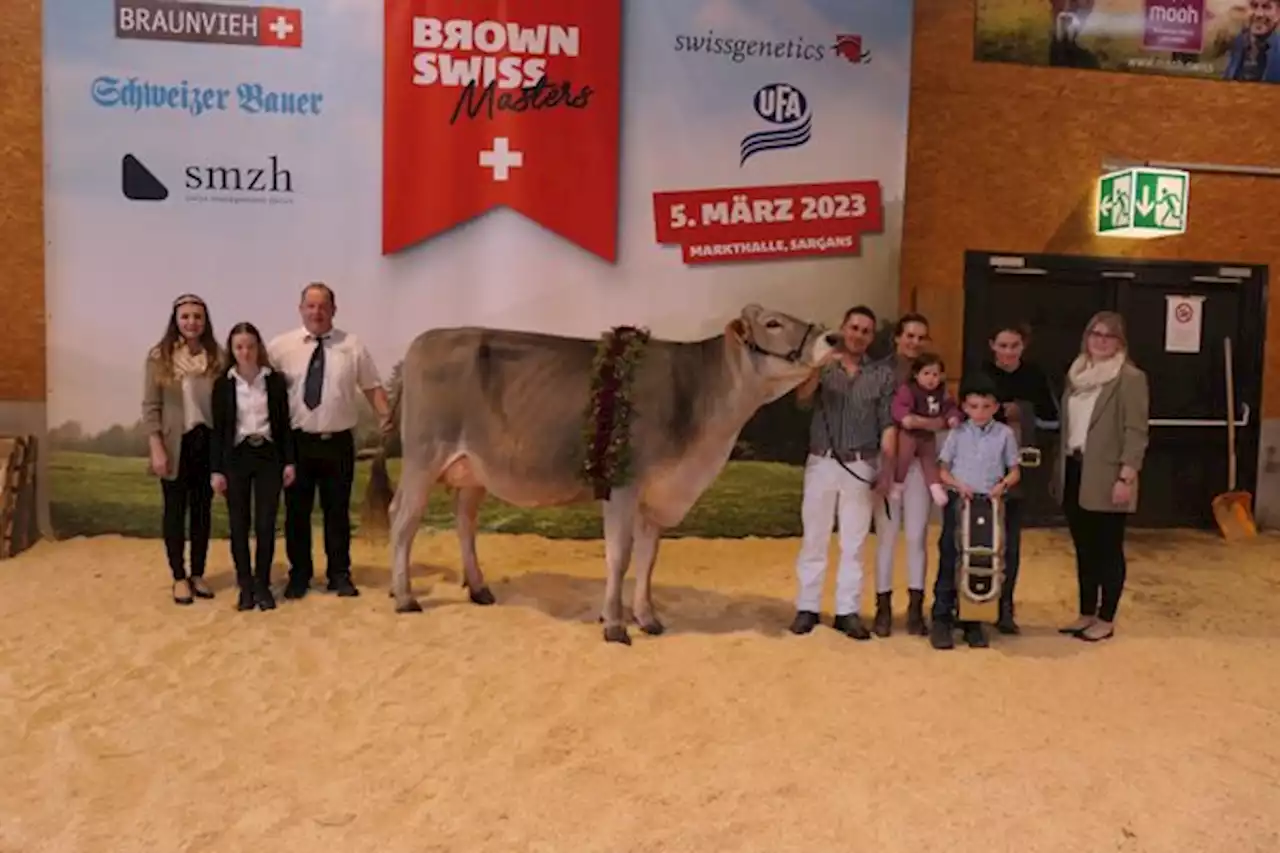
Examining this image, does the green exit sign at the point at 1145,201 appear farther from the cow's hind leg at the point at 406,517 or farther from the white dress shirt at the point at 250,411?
the white dress shirt at the point at 250,411

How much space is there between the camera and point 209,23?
633 centimetres

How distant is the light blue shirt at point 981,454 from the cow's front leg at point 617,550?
4.79ft

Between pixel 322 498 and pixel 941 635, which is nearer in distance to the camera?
pixel 941 635

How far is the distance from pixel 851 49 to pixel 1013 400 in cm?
325

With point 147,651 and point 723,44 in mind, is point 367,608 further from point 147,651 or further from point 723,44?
point 723,44

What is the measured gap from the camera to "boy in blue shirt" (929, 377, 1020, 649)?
448cm

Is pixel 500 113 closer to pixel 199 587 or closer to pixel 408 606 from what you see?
pixel 408 606

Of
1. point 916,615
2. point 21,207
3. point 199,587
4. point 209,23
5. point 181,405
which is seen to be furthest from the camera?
point 21,207

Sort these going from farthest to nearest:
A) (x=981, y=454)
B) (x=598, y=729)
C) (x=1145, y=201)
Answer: (x=1145, y=201) < (x=981, y=454) < (x=598, y=729)

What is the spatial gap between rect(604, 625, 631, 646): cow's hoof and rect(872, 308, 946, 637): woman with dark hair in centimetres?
120

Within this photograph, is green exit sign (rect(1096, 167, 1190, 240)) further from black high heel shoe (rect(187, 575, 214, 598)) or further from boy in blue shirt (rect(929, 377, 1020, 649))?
black high heel shoe (rect(187, 575, 214, 598))

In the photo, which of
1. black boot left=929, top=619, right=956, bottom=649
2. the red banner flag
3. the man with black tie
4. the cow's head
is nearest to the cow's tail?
the man with black tie

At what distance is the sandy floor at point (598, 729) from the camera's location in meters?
2.85

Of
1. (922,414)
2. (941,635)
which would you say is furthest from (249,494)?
(941,635)
